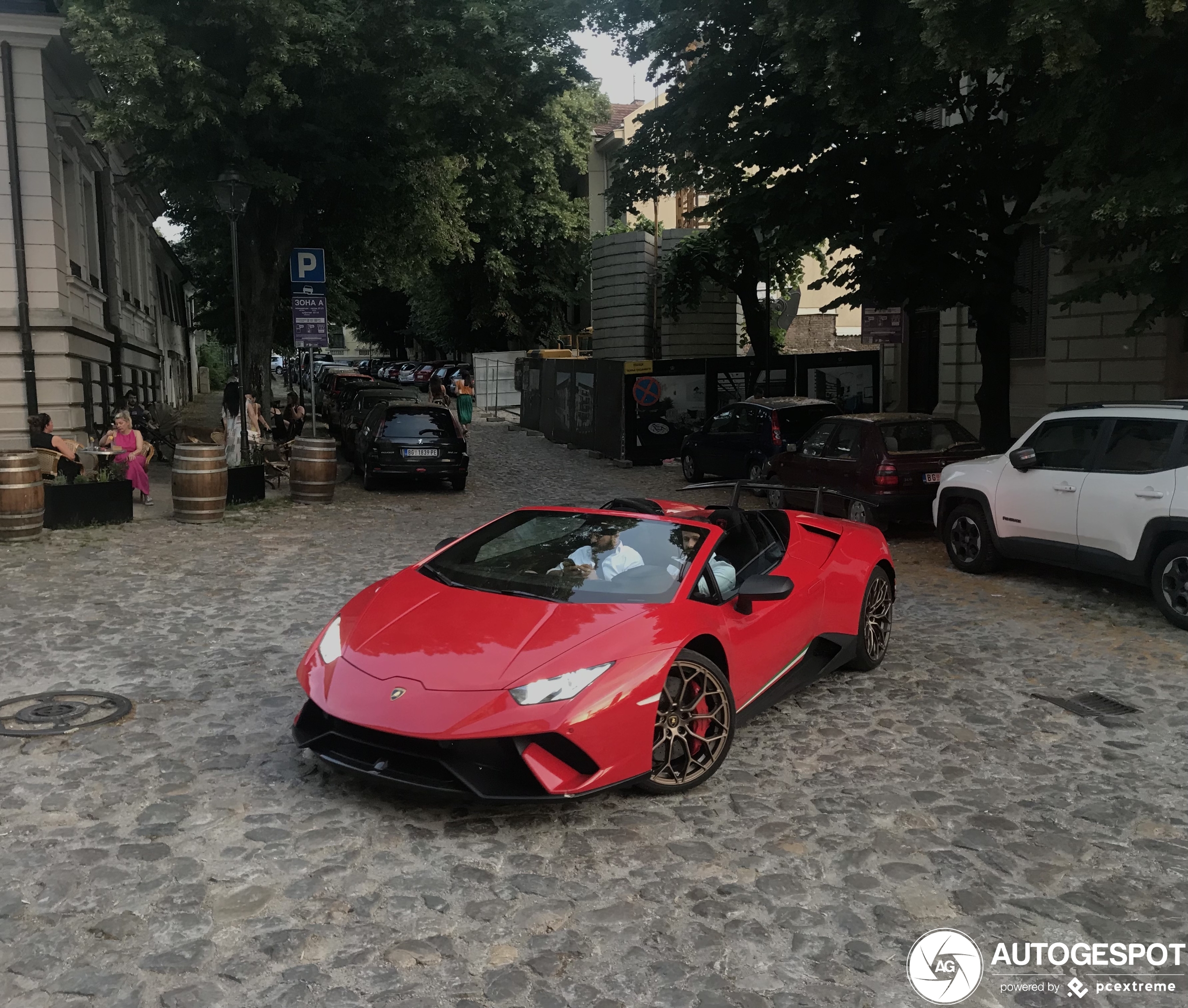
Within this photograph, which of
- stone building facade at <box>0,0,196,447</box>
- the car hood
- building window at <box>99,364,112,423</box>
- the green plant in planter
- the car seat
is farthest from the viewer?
building window at <box>99,364,112,423</box>

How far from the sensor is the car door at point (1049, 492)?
9.44 m

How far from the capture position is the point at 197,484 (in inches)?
554

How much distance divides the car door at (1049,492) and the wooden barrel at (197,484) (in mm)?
9719

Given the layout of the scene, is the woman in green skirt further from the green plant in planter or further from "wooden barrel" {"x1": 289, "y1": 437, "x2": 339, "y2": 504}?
the green plant in planter

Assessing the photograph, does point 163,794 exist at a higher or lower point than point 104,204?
lower

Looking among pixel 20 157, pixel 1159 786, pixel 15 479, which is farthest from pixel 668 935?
pixel 20 157

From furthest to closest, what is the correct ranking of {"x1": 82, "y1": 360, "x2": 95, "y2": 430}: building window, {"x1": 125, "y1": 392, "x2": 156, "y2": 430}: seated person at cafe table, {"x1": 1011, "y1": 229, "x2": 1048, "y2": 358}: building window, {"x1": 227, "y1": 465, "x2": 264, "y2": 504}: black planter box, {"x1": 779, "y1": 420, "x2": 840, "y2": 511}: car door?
{"x1": 125, "y1": 392, "x2": 156, "y2": 430}: seated person at cafe table, {"x1": 1011, "y1": 229, "x2": 1048, "y2": 358}: building window, {"x1": 82, "y1": 360, "x2": 95, "y2": 430}: building window, {"x1": 227, "y1": 465, "x2": 264, "y2": 504}: black planter box, {"x1": 779, "y1": 420, "x2": 840, "y2": 511}: car door

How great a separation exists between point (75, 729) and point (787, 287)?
30948 millimetres

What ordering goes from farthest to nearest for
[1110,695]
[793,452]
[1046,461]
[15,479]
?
[793,452]
[15,479]
[1046,461]
[1110,695]

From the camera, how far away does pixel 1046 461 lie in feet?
32.4

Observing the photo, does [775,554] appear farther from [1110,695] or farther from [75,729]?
[75,729]

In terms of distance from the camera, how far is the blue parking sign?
17656 millimetres

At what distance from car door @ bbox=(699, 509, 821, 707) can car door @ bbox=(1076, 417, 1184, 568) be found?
12.4 ft
